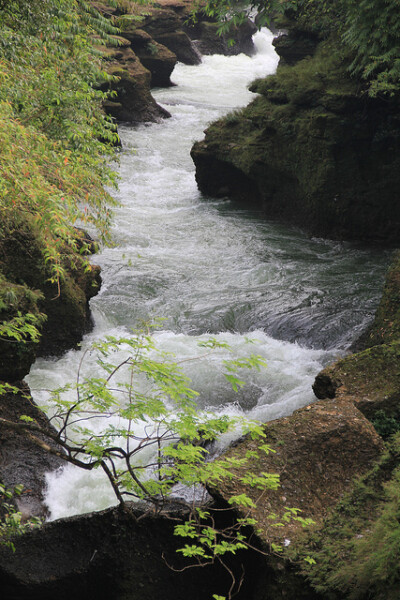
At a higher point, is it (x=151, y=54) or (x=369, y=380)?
(x=151, y=54)

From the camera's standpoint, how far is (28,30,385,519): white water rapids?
7234 millimetres

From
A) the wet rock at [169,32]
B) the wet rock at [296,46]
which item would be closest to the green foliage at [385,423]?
the wet rock at [296,46]

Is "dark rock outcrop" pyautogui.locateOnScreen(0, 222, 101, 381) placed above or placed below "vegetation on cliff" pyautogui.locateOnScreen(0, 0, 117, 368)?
below

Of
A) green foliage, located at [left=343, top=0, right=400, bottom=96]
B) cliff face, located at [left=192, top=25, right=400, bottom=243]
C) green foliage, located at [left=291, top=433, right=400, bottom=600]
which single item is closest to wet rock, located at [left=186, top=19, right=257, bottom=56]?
cliff face, located at [left=192, top=25, right=400, bottom=243]

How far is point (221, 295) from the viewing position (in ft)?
32.9

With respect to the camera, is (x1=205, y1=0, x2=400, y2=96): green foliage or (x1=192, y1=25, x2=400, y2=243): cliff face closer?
(x1=205, y1=0, x2=400, y2=96): green foliage

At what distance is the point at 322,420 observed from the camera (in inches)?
203

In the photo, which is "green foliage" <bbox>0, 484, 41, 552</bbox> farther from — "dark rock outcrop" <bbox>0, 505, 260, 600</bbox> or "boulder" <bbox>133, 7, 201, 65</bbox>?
"boulder" <bbox>133, 7, 201, 65</bbox>

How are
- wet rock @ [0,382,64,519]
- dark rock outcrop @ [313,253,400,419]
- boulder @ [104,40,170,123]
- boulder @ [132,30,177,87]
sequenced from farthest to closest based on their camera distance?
1. boulder @ [132,30,177,87]
2. boulder @ [104,40,170,123]
3. dark rock outcrop @ [313,253,400,419]
4. wet rock @ [0,382,64,519]

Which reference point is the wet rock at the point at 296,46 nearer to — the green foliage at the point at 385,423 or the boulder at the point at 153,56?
the boulder at the point at 153,56

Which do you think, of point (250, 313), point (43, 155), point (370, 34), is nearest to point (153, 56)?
point (370, 34)

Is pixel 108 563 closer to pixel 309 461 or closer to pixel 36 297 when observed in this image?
pixel 309 461

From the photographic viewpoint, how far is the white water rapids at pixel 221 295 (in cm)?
723

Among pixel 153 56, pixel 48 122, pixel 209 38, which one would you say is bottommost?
pixel 48 122
